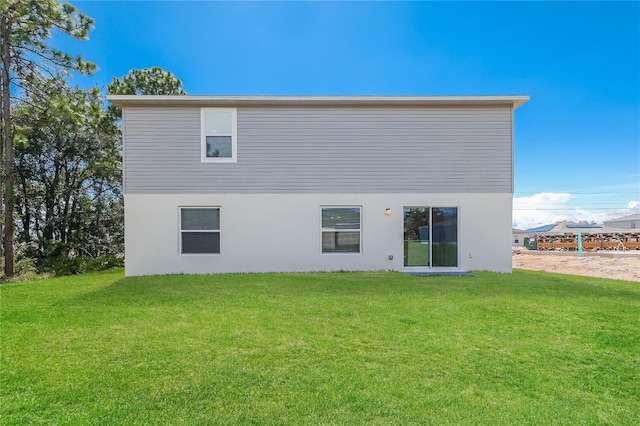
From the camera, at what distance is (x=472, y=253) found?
8.84 m

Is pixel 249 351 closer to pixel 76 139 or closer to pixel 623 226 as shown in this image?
pixel 76 139

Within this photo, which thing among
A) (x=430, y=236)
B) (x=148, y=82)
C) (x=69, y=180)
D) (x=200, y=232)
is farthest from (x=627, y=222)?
(x=69, y=180)

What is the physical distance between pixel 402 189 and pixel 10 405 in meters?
8.07

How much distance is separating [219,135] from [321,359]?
7064 millimetres

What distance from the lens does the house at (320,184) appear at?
8516 mm

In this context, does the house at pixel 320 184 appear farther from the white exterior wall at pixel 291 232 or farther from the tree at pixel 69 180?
the tree at pixel 69 180

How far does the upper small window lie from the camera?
28.3 feet

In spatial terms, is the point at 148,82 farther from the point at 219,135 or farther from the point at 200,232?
the point at 200,232

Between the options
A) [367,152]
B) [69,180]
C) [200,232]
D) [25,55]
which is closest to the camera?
[200,232]

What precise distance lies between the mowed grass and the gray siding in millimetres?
3804

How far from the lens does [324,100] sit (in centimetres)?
855

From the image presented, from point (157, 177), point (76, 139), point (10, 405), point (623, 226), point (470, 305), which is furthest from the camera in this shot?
point (623, 226)

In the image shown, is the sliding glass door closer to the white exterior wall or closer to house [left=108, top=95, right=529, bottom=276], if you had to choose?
house [left=108, top=95, right=529, bottom=276]

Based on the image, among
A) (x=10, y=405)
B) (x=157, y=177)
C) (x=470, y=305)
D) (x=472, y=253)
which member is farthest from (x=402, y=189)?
(x=10, y=405)
